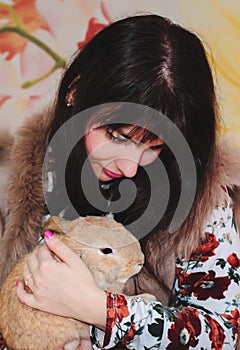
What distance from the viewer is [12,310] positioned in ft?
3.51

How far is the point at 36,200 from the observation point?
1.24 metres

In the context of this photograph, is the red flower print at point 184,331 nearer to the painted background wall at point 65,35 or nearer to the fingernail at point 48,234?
the fingernail at point 48,234

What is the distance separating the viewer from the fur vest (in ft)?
3.96

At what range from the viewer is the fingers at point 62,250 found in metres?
1.02

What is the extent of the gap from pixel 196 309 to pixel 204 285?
0.05 metres

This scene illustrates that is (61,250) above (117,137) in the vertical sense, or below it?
below

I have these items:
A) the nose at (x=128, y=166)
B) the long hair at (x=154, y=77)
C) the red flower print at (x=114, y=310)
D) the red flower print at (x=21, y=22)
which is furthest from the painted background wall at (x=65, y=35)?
the red flower print at (x=114, y=310)

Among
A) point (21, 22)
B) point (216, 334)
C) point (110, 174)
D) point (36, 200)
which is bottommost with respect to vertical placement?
point (216, 334)

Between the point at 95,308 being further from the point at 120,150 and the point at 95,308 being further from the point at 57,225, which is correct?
the point at 120,150

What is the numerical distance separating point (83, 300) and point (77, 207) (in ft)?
0.96

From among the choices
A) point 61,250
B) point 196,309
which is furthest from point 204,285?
point 61,250

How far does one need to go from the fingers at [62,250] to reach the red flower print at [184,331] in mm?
204

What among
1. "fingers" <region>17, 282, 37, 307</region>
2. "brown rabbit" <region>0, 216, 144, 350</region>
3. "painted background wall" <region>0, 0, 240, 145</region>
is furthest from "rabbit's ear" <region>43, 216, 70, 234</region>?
"painted background wall" <region>0, 0, 240, 145</region>

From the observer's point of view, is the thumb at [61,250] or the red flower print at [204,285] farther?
the red flower print at [204,285]
